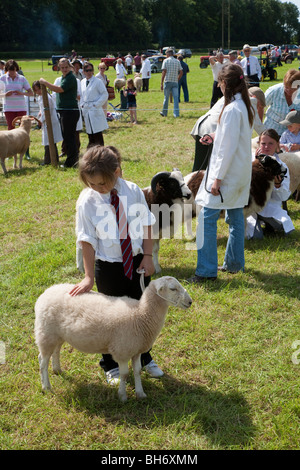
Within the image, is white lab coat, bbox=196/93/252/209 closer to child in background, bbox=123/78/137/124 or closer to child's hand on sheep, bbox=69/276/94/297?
child's hand on sheep, bbox=69/276/94/297

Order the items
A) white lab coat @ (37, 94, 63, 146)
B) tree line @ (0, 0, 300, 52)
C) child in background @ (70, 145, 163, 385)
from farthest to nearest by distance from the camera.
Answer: tree line @ (0, 0, 300, 52) < white lab coat @ (37, 94, 63, 146) < child in background @ (70, 145, 163, 385)

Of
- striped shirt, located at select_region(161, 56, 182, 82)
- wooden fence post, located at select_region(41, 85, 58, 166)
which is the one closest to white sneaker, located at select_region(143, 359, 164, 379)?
wooden fence post, located at select_region(41, 85, 58, 166)

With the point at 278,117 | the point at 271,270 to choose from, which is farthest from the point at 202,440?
the point at 278,117

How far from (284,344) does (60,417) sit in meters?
1.85

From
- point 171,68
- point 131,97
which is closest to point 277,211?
point 131,97

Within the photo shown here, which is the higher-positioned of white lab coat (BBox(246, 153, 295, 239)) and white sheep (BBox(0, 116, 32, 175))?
white sheep (BBox(0, 116, 32, 175))

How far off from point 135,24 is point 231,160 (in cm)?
8553

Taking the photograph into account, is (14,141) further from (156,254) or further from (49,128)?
(156,254)

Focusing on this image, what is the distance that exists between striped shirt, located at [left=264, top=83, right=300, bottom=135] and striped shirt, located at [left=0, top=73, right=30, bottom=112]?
5.83 m

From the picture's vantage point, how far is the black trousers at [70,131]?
9531mm

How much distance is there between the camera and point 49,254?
5.68m

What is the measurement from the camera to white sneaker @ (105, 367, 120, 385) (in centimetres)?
333

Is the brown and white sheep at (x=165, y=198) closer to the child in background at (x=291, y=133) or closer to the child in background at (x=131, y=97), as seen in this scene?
the child in background at (x=291, y=133)

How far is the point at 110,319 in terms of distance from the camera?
2.95 metres
